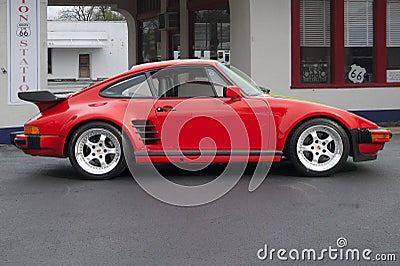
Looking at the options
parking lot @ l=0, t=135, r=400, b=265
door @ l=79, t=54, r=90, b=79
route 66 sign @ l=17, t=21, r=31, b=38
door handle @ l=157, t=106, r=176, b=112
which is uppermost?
door @ l=79, t=54, r=90, b=79

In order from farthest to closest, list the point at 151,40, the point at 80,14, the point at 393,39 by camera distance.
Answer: the point at 80,14
the point at 151,40
the point at 393,39

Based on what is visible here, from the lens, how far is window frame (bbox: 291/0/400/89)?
12344 mm

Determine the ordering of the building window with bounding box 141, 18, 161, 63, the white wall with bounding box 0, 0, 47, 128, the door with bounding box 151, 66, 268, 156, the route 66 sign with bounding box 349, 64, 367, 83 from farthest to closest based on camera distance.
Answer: the building window with bounding box 141, 18, 161, 63
the route 66 sign with bounding box 349, 64, 367, 83
the white wall with bounding box 0, 0, 47, 128
the door with bounding box 151, 66, 268, 156

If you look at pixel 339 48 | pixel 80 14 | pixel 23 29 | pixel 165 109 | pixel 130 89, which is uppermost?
pixel 80 14

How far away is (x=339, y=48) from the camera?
12750 mm

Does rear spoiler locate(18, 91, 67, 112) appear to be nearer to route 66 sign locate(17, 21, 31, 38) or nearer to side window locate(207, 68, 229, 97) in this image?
side window locate(207, 68, 229, 97)

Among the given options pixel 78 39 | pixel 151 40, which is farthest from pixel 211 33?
pixel 78 39

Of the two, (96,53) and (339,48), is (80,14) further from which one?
(339,48)

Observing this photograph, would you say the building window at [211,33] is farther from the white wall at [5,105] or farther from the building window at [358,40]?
the white wall at [5,105]

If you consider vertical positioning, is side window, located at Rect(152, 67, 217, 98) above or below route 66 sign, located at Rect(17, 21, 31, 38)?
below

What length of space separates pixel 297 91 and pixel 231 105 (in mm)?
5669

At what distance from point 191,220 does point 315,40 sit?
322 inches

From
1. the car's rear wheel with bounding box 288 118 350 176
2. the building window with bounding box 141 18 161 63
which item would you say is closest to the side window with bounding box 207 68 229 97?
the car's rear wheel with bounding box 288 118 350 176

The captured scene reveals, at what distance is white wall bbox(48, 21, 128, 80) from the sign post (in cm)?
2944
